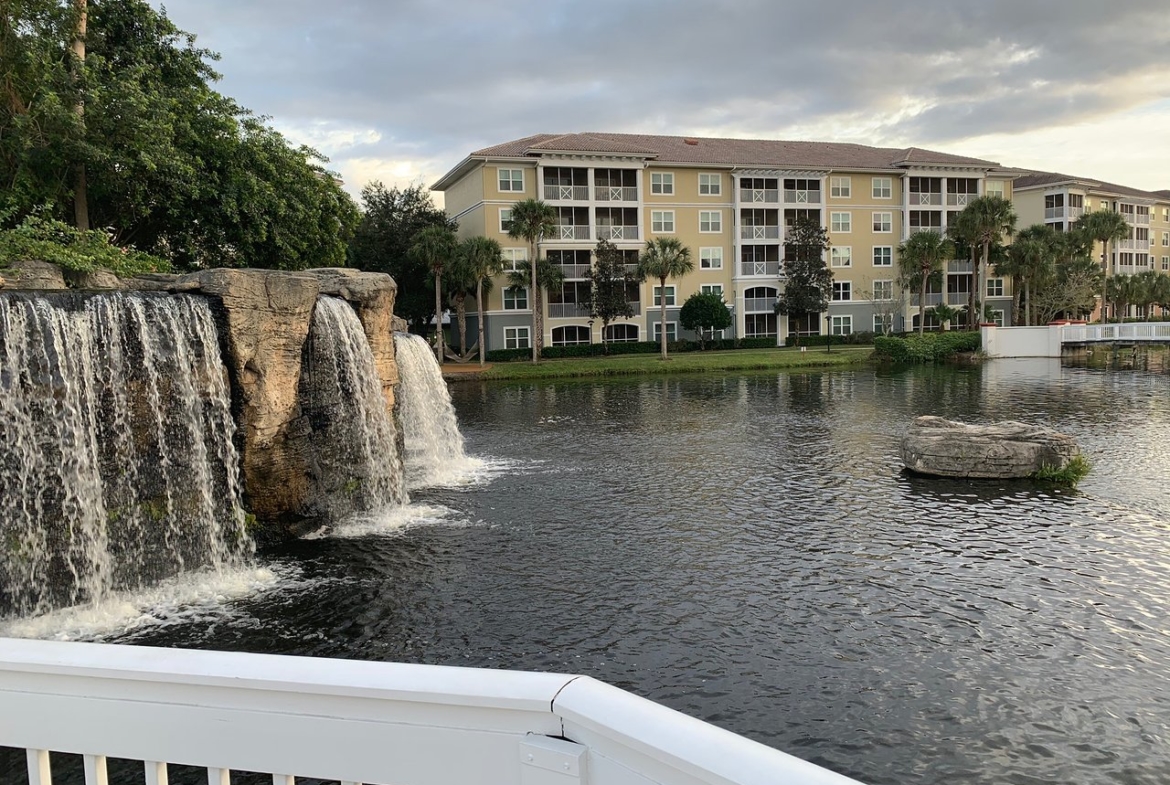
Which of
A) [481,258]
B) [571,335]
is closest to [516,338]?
[571,335]

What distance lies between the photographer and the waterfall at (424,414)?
Result: 19.8 m

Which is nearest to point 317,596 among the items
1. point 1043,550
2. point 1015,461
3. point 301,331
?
point 301,331

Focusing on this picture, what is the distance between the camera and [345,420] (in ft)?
48.3

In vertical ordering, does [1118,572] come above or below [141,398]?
below

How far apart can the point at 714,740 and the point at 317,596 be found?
371 inches

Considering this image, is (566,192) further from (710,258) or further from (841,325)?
(841,325)

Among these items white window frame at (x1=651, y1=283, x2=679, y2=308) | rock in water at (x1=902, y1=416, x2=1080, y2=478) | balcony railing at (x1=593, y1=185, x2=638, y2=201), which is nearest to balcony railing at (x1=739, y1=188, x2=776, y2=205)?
white window frame at (x1=651, y1=283, x2=679, y2=308)

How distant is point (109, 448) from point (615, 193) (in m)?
52.2

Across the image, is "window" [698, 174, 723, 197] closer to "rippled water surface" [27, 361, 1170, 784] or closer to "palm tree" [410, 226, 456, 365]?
"palm tree" [410, 226, 456, 365]

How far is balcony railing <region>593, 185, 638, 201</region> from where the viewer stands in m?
59.3

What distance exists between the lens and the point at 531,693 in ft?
6.20

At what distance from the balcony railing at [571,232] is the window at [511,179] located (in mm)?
4011

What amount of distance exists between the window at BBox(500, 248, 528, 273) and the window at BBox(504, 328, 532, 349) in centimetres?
442

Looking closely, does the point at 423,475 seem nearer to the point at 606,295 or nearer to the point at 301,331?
the point at 301,331
